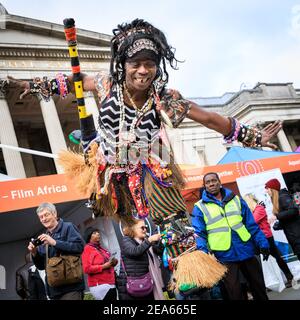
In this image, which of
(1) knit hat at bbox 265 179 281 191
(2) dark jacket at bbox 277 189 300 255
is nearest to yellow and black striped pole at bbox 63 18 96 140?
(2) dark jacket at bbox 277 189 300 255

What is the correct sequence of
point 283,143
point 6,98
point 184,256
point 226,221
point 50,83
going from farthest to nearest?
point 283,143
point 6,98
point 226,221
point 50,83
point 184,256

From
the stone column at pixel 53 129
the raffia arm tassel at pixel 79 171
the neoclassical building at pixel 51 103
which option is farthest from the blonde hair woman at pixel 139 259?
the stone column at pixel 53 129

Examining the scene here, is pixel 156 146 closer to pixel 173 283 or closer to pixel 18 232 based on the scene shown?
pixel 173 283

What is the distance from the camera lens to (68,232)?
3701 millimetres

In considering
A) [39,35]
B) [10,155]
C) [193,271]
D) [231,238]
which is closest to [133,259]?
[231,238]

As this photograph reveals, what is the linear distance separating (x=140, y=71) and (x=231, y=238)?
87.8 inches

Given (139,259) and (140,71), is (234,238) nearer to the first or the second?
(139,259)

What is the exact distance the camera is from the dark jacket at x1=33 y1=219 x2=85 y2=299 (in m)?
3.51

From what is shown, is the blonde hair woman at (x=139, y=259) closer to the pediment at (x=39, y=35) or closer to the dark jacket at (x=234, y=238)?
the dark jacket at (x=234, y=238)

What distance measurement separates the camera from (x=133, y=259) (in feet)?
12.9

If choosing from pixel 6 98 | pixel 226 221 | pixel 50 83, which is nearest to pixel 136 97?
pixel 50 83

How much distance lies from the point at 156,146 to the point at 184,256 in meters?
0.68
